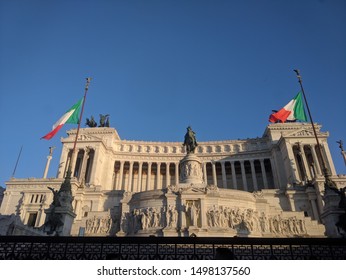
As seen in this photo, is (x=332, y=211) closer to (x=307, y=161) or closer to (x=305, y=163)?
(x=305, y=163)

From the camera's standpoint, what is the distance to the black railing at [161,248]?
951 centimetres

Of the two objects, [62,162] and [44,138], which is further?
[62,162]

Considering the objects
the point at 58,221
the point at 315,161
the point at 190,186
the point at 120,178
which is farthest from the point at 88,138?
the point at 315,161

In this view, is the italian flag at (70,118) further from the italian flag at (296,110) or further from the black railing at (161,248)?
the italian flag at (296,110)

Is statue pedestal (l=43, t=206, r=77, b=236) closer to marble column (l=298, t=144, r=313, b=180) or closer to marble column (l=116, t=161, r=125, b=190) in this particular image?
marble column (l=116, t=161, r=125, b=190)

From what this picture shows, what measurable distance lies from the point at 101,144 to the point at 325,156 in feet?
168

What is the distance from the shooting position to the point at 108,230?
33281 millimetres

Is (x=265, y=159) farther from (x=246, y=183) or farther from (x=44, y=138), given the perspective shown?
(x=44, y=138)

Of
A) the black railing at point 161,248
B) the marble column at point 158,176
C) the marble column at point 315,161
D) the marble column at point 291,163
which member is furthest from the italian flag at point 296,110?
the marble column at point 158,176

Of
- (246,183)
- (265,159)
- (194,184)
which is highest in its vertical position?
(265,159)

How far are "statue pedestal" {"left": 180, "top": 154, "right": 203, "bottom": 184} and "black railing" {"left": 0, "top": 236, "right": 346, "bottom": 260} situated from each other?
25183mm

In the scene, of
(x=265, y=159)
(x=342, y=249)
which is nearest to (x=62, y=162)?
(x=265, y=159)

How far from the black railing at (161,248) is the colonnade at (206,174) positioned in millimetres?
57103

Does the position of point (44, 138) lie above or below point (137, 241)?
above
